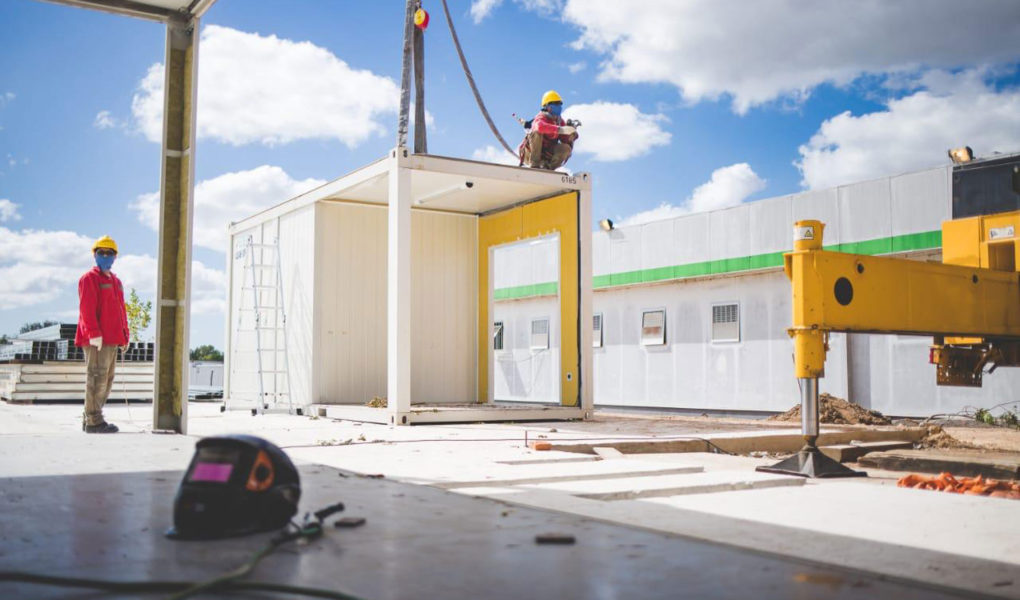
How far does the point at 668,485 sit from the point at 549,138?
29.2 feet

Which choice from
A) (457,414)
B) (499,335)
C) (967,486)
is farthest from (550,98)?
(499,335)

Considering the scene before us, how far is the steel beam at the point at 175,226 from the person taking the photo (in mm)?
9453

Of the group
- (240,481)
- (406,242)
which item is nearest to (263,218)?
(406,242)

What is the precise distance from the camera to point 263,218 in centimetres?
1656

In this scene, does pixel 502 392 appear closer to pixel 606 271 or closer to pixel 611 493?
pixel 606 271

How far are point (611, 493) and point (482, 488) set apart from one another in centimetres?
80

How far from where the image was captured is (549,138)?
13508 millimetres

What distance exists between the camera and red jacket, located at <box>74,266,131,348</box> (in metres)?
9.45

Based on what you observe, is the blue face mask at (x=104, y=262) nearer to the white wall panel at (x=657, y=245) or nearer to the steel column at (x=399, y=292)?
the steel column at (x=399, y=292)

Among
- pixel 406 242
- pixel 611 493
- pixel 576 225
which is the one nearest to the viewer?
pixel 611 493

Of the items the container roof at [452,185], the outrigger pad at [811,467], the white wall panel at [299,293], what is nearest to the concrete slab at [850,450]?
the outrigger pad at [811,467]

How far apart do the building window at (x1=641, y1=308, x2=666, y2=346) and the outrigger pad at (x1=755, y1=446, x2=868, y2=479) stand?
14.3 m

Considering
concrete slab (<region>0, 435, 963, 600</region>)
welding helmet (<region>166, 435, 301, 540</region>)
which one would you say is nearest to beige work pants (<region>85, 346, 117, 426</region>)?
concrete slab (<region>0, 435, 963, 600</region>)

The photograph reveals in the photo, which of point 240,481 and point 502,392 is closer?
point 240,481
